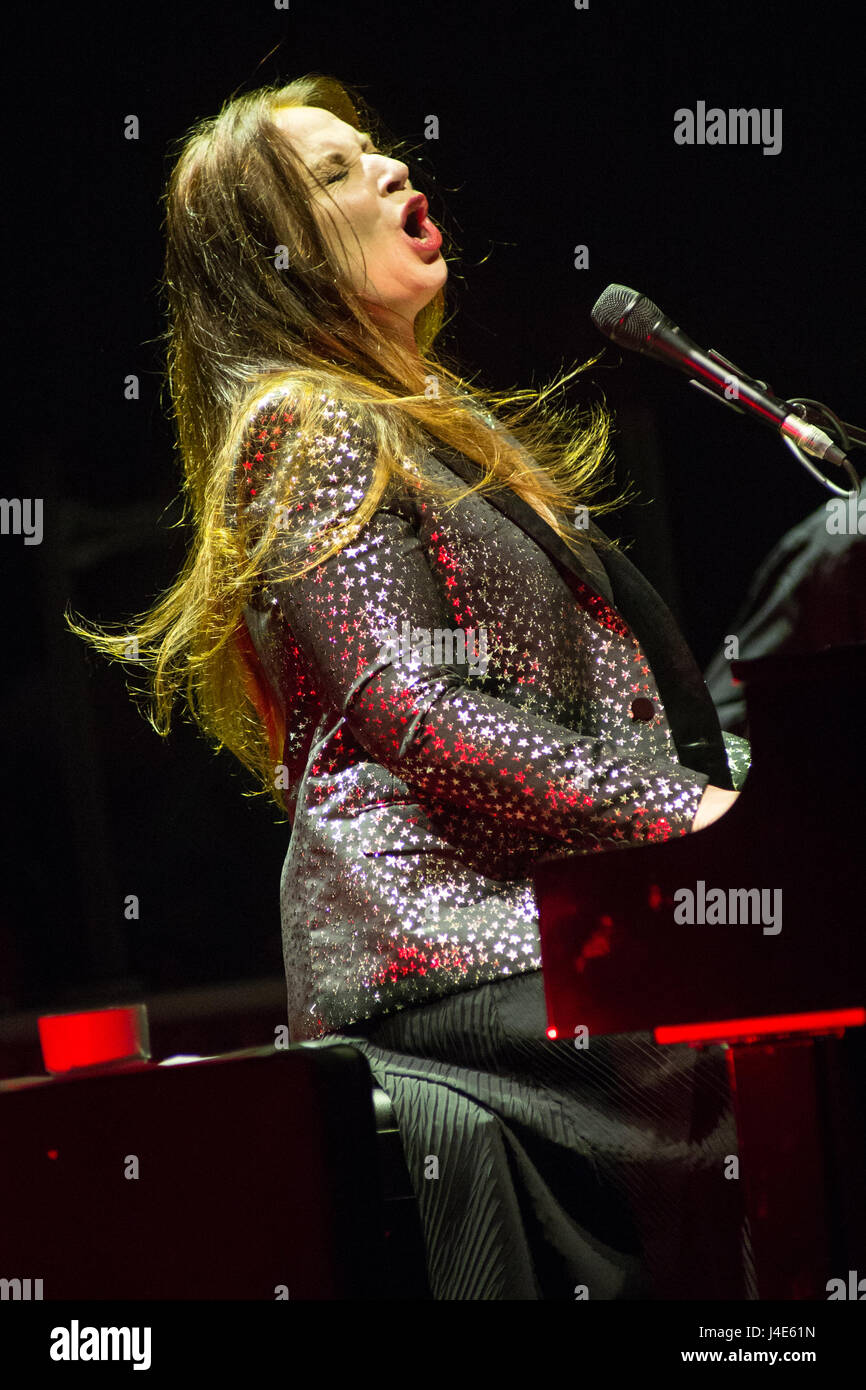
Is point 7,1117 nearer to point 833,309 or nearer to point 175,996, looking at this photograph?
point 175,996

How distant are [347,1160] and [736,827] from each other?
0.47 m

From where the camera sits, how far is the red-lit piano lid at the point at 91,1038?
4.84ft

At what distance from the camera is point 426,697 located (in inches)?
51.1

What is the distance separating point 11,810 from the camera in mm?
2957

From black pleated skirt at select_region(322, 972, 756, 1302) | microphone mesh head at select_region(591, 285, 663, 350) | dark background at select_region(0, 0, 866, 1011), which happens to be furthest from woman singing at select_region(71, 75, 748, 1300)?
dark background at select_region(0, 0, 866, 1011)

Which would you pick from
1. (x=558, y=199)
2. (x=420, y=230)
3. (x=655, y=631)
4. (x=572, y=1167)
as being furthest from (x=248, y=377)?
(x=558, y=199)

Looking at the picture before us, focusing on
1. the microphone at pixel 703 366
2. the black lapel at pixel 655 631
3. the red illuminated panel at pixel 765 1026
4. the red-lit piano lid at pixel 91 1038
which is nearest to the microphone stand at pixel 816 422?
the microphone at pixel 703 366

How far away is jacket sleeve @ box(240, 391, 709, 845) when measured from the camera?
4.13 ft

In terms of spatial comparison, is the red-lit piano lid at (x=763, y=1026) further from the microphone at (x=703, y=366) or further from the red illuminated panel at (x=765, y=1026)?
the microphone at (x=703, y=366)

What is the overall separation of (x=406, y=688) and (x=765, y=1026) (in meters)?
0.47

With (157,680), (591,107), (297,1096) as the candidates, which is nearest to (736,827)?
(297,1096)

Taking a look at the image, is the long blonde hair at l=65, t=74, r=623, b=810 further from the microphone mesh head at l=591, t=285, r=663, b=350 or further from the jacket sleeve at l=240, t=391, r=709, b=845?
the microphone mesh head at l=591, t=285, r=663, b=350

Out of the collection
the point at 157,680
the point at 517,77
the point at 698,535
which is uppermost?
the point at 517,77

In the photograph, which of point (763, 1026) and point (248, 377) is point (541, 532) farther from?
point (763, 1026)
